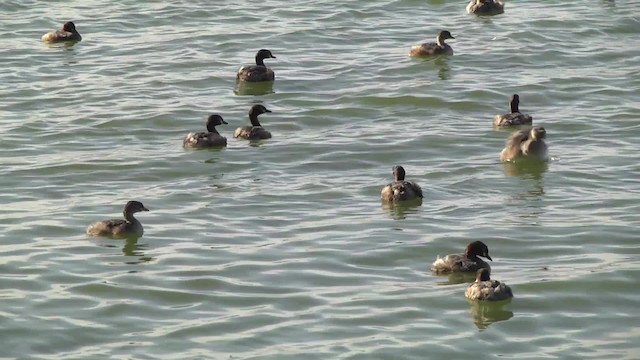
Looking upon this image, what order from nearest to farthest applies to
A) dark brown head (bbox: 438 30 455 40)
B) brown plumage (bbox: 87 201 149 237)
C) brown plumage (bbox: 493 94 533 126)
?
1. brown plumage (bbox: 87 201 149 237)
2. brown plumage (bbox: 493 94 533 126)
3. dark brown head (bbox: 438 30 455 40)

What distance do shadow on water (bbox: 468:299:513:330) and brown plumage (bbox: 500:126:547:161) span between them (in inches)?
251

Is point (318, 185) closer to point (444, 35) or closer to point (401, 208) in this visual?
point (401, 208)

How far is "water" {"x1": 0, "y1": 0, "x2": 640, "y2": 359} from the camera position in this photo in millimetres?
17500

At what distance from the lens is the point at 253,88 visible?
2981 cm

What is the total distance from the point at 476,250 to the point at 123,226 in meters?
4.52

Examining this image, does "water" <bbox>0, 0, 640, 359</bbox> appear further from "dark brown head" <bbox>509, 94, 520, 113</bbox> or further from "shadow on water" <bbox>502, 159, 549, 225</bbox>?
"dark brown head" <bbox>509, 94, 520, 113</bbox>

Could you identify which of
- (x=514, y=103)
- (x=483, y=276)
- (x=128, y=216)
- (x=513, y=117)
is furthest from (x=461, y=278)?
(x=514, y=103)

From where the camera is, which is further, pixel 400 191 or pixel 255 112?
pixel 255 112

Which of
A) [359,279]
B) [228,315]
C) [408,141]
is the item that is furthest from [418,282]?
[408,141]

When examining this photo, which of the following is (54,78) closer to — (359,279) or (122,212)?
(122,212)

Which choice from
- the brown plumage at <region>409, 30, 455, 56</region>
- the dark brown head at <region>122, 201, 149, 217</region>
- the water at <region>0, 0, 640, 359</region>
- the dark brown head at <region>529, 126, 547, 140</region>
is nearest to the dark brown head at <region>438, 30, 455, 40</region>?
the brown plumage at <region>409, 30, 455, 56</region>

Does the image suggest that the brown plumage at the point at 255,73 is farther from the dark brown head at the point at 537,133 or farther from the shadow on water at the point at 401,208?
the shadow on water at the point at 401,208

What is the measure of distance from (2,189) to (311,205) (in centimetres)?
453

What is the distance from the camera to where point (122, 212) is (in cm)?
2191
